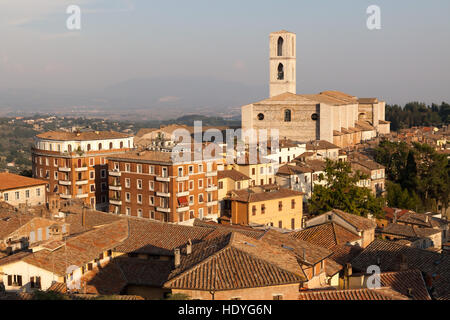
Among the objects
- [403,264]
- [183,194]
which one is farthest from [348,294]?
[183,194]

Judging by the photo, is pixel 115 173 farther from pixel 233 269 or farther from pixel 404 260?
pixel 233 269

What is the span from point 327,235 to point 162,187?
38.5 feet

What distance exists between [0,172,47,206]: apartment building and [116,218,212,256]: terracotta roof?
657 inches

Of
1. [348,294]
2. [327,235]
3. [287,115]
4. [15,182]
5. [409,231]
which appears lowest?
[409,231]

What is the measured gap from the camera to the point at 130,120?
115562 mm

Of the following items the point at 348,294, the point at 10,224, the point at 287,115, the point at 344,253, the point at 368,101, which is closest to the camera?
the point at 348,294

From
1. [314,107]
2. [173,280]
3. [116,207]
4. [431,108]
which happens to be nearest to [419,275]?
[173,280]

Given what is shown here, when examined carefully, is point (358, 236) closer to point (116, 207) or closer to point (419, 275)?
point (419, 275)

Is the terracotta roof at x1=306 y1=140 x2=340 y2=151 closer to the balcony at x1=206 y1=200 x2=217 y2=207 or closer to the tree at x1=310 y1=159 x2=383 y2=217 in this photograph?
the tree at x1=310 y1=159 x2=383 y2=217

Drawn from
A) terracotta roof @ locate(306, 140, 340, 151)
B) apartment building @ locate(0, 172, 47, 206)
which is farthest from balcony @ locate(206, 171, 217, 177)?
terracotta roof @ locate(306, 140, 340, 151)

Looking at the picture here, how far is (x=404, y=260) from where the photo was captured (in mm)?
19031

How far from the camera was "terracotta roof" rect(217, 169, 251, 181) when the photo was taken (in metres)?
37.0

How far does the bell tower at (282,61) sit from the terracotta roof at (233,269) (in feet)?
206

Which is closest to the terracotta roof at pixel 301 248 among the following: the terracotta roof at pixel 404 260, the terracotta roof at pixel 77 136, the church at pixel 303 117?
the terracotta roof at pixel 404 260
